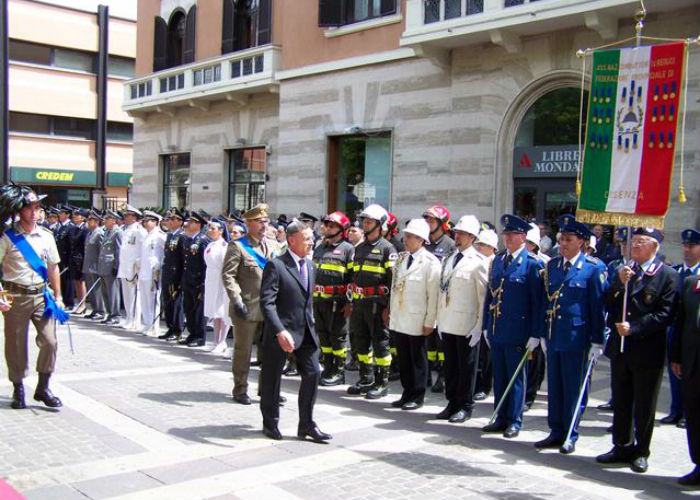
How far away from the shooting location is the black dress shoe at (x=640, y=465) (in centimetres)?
611

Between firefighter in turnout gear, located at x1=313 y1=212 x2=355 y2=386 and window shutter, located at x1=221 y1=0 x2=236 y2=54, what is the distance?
1417 cm

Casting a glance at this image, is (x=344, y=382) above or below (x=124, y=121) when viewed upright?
below

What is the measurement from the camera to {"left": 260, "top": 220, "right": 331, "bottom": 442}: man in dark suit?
657 centimetres

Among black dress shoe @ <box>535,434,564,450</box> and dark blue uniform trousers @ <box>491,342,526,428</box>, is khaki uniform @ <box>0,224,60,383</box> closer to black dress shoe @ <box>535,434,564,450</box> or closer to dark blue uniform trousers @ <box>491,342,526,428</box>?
dark blue uniform trousers @ <box>491,342,526,428</box>

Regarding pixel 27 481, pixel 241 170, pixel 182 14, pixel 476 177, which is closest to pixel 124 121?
pixel 182 14

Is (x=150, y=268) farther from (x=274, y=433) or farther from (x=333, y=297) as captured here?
(x=274, y=433)

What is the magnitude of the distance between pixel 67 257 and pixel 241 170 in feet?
25.8

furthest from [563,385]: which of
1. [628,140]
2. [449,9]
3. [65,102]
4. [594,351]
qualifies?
[65,102]

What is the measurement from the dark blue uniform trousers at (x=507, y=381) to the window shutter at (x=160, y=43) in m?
20.9

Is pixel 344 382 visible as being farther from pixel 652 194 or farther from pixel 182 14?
pixel 182 14

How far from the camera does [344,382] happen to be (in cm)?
945

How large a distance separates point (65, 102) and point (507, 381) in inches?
1550

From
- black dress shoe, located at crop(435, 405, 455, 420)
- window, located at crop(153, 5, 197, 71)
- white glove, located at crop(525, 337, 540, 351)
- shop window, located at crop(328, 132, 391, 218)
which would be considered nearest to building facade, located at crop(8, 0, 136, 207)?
→ window, located at crop(153, 5, 197, 71)

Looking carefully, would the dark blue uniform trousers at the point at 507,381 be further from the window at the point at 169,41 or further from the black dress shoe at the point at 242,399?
the window at the point at 169,41
